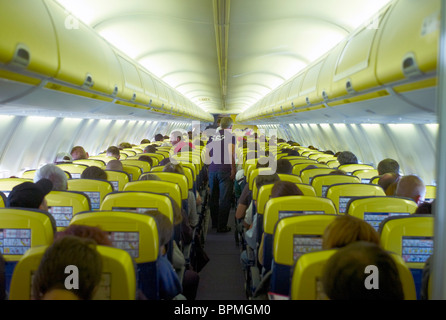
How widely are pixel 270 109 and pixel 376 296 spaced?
493 inches

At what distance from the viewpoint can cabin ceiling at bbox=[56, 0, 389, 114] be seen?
592cm

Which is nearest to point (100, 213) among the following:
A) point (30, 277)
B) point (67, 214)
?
point (30, 277)

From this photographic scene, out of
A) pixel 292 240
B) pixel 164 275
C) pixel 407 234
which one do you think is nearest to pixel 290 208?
pixel 292 240

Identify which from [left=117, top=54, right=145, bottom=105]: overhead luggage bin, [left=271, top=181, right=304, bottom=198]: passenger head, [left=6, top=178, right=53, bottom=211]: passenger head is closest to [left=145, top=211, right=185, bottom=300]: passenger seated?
[left=6, top=178, right=53, bottom=211]: passenger head

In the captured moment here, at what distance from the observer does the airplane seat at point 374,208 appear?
12.9ft

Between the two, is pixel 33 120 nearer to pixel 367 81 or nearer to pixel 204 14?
pixel 204 14

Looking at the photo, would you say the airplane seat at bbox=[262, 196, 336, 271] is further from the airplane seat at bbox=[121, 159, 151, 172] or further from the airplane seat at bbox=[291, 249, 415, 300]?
the airplane seat at bbox=[121, 159, 151, 172]

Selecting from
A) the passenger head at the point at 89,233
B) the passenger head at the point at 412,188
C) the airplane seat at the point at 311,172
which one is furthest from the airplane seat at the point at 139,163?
the passenger head at the point at 89,233

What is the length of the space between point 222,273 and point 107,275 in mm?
4499

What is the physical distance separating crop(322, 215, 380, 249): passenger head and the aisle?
133 inches

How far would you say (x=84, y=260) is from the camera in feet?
6.33

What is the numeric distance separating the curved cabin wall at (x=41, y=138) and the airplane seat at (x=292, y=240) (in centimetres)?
730

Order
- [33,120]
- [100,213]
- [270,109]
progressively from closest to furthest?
[100,213] → [33,120] → [270,109]

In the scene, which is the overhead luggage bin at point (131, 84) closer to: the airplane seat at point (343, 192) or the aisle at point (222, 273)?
the aisle at point (222, 273)
